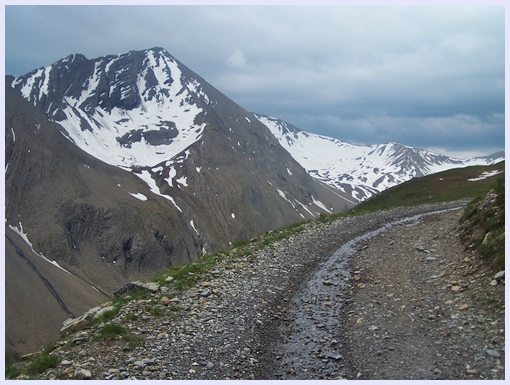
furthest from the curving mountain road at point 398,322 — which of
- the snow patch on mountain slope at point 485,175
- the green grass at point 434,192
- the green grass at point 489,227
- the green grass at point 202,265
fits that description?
the snow patch on mountain slope at point 485,175

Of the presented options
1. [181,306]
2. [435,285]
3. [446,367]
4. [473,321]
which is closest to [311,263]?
[435,285]

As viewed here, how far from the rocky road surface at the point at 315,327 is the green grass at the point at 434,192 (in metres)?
41.4

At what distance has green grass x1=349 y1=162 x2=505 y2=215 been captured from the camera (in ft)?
228

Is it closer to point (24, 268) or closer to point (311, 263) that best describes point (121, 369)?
point (311, 263)

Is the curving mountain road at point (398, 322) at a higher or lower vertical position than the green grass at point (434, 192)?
lower

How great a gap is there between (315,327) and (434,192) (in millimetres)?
64605

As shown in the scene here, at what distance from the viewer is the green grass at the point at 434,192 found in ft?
228

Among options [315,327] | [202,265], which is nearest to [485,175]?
[202,265]

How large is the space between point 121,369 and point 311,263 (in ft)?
52.4

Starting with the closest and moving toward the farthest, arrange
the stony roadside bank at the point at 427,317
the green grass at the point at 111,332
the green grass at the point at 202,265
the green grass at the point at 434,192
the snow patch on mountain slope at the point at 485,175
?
the stony roadside bank at the point at 427,317 → the green grass at the point at 111,332 → the green grass at the point at 202,265 → the green grass at the point at 434,192 → the snow patch on mountain slope at the point at 485,175

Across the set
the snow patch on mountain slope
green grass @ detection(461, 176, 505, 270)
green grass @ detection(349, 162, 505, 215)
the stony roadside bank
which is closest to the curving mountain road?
the stony roadside bank

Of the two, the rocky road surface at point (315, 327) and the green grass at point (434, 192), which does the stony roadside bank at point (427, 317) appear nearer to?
the rocky road surface at point (315, 327)

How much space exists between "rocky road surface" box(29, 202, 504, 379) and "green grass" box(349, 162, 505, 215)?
136 feet

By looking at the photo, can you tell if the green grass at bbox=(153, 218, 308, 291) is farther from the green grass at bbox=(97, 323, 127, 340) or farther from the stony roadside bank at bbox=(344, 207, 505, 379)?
the stony roadside bank at bbox=(344, 207, 505, 379)
